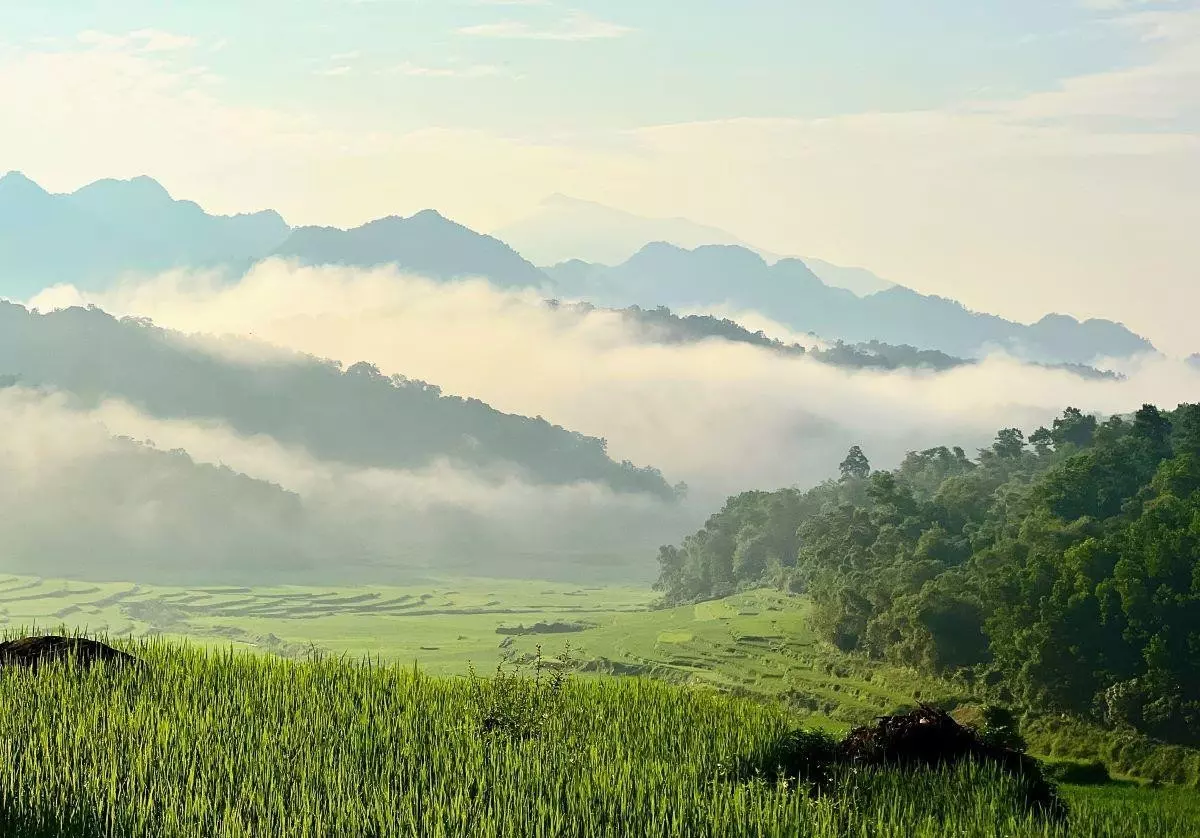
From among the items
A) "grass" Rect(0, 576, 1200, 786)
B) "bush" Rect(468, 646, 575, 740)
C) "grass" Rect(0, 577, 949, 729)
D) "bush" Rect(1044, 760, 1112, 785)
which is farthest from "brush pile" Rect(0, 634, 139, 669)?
"bush" Rect(1044, 760, 1112, 785)

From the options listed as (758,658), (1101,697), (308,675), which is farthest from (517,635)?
(308,675)

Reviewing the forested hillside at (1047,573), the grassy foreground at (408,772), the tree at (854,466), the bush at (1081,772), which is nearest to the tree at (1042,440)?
the forested hillside at (1047,573)

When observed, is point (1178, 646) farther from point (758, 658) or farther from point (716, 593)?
point (716, 593)

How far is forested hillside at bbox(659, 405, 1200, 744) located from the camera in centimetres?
5616

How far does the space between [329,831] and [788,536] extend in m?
A: 101

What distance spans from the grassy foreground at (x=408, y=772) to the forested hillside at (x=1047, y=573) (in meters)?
37.5

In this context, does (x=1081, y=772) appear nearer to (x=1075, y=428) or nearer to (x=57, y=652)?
(x=57, y=652)

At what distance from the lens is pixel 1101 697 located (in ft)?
185

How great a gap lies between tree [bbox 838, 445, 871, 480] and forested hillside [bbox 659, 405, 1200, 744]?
50.3 feet

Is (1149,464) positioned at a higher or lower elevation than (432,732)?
higher

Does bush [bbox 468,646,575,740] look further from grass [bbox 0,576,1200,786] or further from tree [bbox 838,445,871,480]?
tree [bbox 838,445,871,480]

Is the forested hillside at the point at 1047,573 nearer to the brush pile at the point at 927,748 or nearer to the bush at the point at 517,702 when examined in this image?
the brush pile at the point at 927,748

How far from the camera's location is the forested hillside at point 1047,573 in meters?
56.2

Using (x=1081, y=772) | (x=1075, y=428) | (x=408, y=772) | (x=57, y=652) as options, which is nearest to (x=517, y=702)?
(x=408, y=772)
